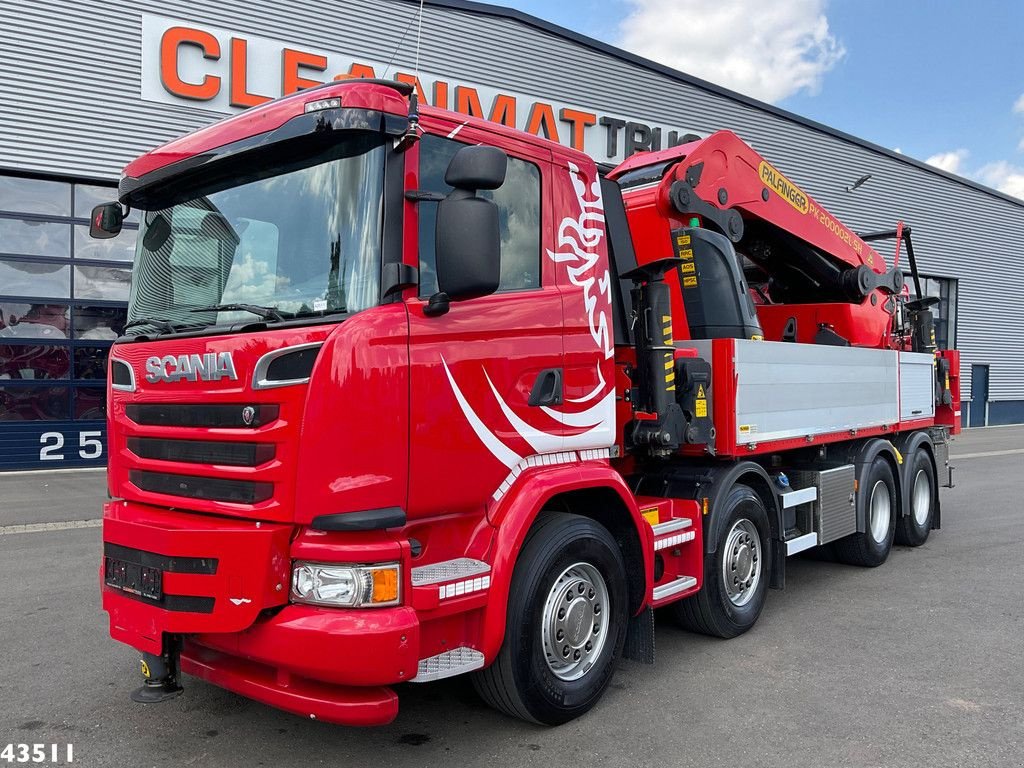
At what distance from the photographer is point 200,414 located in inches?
131

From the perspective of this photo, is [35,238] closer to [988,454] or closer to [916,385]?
[916,385]

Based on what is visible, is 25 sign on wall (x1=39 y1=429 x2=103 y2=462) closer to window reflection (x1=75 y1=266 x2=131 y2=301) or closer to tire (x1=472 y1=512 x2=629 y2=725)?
window reflection (x1=75 y1=266 x2=131 y2=301)

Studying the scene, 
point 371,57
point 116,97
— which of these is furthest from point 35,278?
point 371,57

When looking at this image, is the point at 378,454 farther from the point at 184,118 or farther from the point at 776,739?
the point at 184,118

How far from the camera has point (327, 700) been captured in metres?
3.04

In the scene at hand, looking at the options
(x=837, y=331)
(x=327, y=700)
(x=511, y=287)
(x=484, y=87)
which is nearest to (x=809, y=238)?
(x=837, y=331)

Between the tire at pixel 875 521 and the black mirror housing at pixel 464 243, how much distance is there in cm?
495

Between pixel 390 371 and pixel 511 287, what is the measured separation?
34.8 inches

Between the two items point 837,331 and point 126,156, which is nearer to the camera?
point 837,331

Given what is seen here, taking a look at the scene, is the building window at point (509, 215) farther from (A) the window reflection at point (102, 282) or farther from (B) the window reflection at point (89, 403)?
(B) the window reflection at point (89, 403)

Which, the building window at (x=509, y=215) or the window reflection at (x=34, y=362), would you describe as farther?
the window reflection at (x=34, y=362)

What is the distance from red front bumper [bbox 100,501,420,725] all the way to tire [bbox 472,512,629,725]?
62 centimetres

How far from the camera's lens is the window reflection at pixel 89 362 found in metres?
13.7

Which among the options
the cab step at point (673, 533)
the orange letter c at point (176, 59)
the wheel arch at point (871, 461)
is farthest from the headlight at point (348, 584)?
the orange letter c at point (176, 59)
